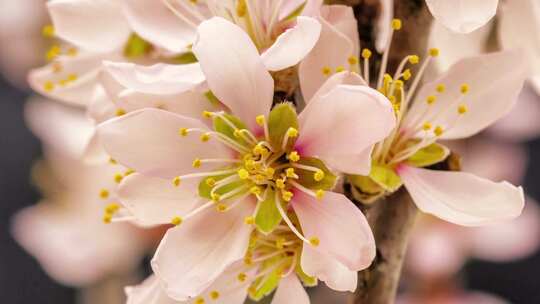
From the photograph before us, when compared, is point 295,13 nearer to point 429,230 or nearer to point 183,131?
point 183,131

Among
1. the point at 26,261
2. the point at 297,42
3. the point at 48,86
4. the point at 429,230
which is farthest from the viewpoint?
the point at 26,261

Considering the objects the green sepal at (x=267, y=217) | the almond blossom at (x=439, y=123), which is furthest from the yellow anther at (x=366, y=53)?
the green sepal at (x=267, y=217)

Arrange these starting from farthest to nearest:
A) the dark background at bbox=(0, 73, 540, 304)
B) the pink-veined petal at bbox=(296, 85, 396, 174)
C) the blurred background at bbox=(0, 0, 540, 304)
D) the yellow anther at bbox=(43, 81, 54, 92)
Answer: the dark background at bbox=(0, 73, 540, 304) < the blurred background at bbox=(0, 0, 540, 304) < the yellow anther at bbox=(43, 81, 54, 92) < the pink-veined petal at bbox=(296, 85, 396, 174)

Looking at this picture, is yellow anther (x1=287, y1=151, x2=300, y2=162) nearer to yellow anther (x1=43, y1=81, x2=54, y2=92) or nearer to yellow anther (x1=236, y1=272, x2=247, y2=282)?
yellow anther (x1=236, y1=272, x2=247, y2=282)

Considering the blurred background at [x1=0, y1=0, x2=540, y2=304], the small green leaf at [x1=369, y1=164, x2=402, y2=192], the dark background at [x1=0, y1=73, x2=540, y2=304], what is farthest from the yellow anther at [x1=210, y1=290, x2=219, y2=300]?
the dark background at [x1=0, y1=73, x2=540, y2=304]

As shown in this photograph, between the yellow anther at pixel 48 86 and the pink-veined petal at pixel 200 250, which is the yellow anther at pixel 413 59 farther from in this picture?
the yellow anther at pixel 48 86

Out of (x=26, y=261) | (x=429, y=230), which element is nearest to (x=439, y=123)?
(x=429, y=230)
